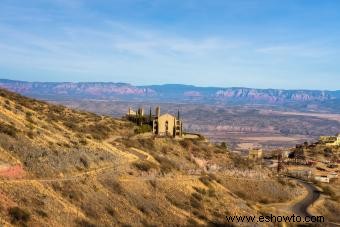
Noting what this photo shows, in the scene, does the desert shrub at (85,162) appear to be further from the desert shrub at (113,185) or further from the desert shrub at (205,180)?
the desert shrub at (205,180)

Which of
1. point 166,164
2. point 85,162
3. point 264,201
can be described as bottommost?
point 264,201

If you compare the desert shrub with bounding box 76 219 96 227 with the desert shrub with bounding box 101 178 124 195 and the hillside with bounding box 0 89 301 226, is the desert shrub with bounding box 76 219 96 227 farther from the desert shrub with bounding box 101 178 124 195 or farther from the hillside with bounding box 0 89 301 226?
the desert shrub with bounding box 101 178 124 195

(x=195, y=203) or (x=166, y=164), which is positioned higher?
(x=166, y=164)

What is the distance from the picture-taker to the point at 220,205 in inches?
1967

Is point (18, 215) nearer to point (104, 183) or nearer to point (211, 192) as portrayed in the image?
point (104, 183)

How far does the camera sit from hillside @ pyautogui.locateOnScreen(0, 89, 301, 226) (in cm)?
3347

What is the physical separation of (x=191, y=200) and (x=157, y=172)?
6605mm

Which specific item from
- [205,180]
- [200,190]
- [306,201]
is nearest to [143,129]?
[205,180]

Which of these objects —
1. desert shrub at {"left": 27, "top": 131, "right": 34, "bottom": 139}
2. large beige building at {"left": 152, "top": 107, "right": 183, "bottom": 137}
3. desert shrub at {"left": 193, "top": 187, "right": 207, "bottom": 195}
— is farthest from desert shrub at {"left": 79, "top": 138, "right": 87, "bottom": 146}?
large beige building at {"left": 152, "top": 107, "right": 183, "bottom": 137}

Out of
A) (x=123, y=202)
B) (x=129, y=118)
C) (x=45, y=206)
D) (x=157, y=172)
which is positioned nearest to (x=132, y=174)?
(x=157, y=172)

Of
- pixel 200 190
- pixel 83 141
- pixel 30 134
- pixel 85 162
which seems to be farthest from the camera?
pixel 83 141

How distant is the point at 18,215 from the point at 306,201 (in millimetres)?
43254

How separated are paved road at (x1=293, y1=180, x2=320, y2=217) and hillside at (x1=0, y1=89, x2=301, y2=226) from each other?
80.0 inches

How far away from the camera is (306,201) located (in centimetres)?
6291
